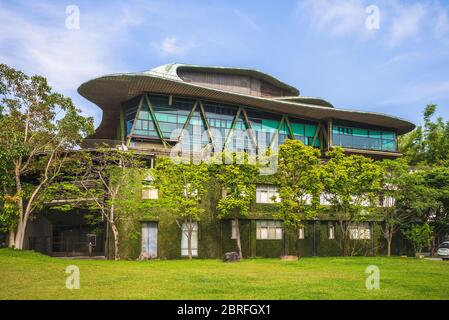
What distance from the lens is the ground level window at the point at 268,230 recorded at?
39250 millimetres

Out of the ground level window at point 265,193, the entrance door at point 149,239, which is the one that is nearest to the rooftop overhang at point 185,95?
the ground level window at point 265,193

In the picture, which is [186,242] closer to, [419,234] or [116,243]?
[116,243]

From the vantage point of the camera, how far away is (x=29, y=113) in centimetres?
3347

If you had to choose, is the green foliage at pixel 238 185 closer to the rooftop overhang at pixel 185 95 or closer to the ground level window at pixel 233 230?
→ the ground level window at pixel 233 230

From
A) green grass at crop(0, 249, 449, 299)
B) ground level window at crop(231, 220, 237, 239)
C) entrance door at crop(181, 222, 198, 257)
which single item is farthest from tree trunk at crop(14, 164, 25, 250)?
ground level window at crop(231, 220, 237, 239)

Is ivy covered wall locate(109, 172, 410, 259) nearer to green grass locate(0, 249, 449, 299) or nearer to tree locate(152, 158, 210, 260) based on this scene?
tree locate(152, 158, 210, 260)

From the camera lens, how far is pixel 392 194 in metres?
40.7

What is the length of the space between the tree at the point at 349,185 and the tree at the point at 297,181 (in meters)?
1.26

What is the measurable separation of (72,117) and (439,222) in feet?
95.9

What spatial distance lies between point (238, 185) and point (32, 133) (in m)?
13.7

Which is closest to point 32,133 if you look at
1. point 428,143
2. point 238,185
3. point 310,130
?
point 238,185

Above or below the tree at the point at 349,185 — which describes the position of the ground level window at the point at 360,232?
below

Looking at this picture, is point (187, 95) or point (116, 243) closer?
point (116, 243)

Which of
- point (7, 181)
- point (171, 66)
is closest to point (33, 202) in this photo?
point (7, 181)
